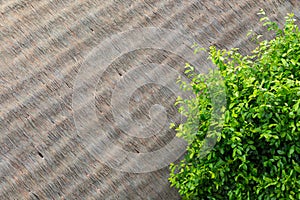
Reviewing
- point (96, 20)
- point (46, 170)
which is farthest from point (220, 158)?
point (96, 20)

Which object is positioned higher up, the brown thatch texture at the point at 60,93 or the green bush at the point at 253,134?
the brown thatch texture at the point at 60,93

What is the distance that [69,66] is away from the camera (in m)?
3.19

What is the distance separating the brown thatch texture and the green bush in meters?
0.44

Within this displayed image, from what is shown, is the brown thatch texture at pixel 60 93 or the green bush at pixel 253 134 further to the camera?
the brown thatch texture at pixel 60 93

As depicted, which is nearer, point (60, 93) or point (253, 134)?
point (253, 134)

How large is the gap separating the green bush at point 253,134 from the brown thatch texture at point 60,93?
44 centimetres

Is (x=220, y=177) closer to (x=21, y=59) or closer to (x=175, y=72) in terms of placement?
(x=175, y=72)

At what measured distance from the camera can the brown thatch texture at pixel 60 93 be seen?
9.83ft

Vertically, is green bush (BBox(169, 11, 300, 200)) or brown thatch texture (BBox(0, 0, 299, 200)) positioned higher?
brown thatch texture (BBox(0, 0, 299, 200))

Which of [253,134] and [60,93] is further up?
[60,93]

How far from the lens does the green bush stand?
2.60 meters

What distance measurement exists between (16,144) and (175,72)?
3.48 feet

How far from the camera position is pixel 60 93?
313 cm

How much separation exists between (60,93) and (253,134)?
3.79ft
